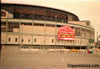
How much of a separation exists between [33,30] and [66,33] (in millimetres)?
9524

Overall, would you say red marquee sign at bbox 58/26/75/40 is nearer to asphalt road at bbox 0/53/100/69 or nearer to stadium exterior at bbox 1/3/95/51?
stadium exterior at bbox 1/3/95/51

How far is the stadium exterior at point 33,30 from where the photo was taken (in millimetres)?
29344

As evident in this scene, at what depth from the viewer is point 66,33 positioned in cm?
3300

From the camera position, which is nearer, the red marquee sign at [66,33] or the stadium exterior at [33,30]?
the stadium exterior at [33,30]

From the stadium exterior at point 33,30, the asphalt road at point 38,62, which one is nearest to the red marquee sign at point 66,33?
the stadium exterior at point 33,30

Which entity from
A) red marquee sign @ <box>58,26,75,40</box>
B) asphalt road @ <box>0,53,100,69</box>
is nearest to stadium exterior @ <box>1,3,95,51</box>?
red marquee sign @ <box>58,26,75,40</box>

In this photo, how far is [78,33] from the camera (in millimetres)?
40062

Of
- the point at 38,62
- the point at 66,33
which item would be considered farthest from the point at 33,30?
the point at 38,62

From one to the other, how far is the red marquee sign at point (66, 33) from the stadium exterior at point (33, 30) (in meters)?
1.49

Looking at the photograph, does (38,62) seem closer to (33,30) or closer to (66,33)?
(33,30)

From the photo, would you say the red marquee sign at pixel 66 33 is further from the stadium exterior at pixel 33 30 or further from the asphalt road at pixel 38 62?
the asphalt road at pixel 38 62

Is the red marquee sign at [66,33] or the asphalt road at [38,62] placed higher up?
the red marquee sign at [66,33]

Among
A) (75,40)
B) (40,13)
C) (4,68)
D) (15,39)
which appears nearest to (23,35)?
(15,39)

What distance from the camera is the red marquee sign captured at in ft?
108
